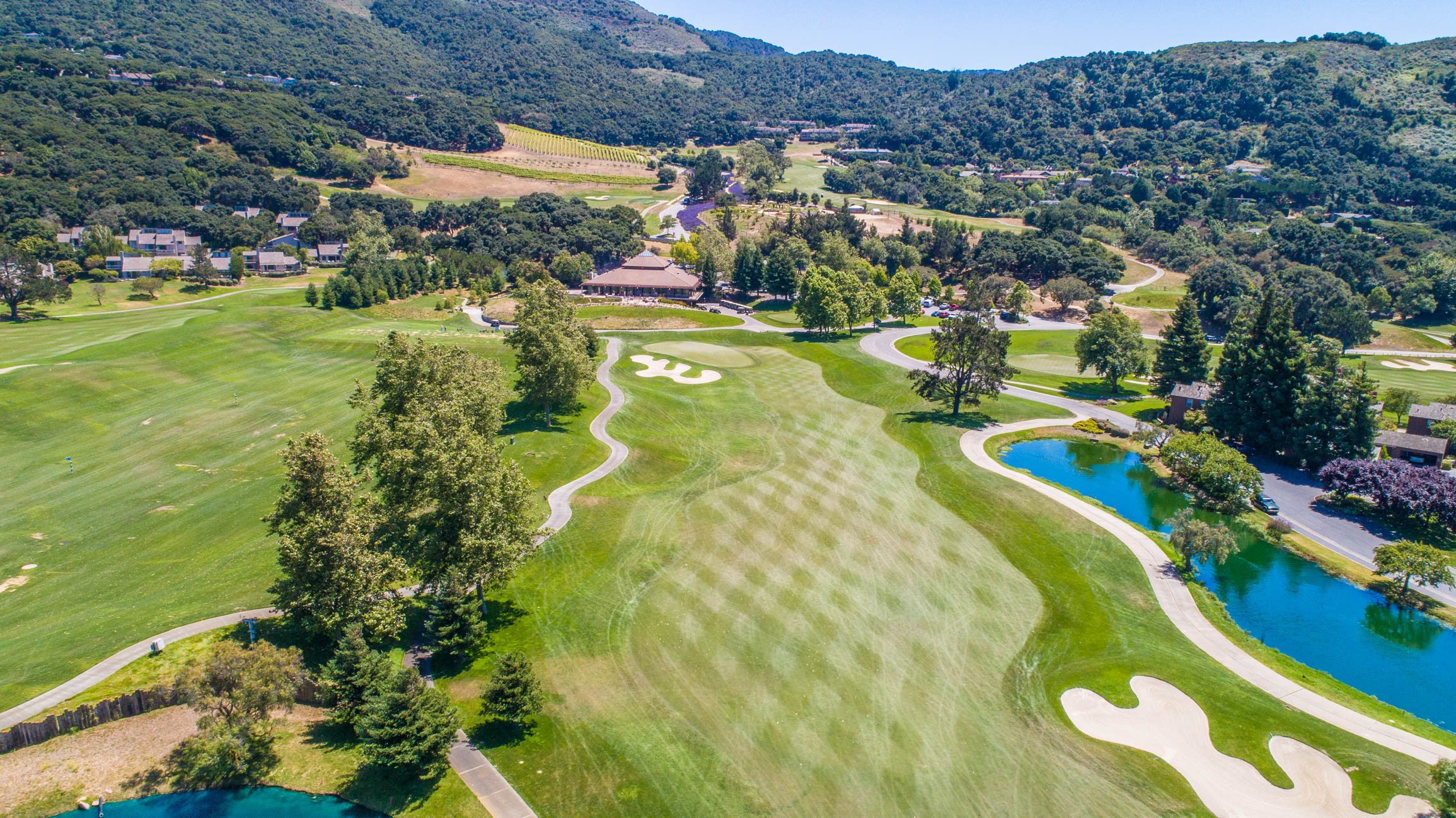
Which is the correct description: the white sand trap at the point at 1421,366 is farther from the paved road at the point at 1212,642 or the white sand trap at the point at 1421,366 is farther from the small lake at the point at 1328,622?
the paved road at the point at 1212,642

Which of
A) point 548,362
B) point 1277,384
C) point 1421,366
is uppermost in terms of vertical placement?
point 1277,384

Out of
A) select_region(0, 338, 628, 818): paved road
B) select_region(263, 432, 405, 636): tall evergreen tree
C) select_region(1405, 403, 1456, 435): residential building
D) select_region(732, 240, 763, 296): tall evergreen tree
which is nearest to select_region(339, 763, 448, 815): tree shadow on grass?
select_region(0, 338, 628, 818): paved road

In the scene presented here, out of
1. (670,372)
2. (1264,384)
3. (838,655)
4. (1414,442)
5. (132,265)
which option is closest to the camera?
(838,655)

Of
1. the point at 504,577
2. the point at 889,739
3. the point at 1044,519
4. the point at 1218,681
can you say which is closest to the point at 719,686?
the point at 889,739

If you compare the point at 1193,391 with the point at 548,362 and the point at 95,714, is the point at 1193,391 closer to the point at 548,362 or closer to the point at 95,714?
the point at 548,362

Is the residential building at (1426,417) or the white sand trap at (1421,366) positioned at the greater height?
the white sand trap at (1421,366)

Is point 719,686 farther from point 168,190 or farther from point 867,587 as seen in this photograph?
point 168,190

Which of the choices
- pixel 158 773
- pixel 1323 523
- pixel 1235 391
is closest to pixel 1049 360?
pixel 1235 391

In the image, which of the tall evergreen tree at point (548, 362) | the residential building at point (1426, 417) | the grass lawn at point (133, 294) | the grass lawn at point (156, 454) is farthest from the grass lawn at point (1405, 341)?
the grass lawn at point (133, 294)
